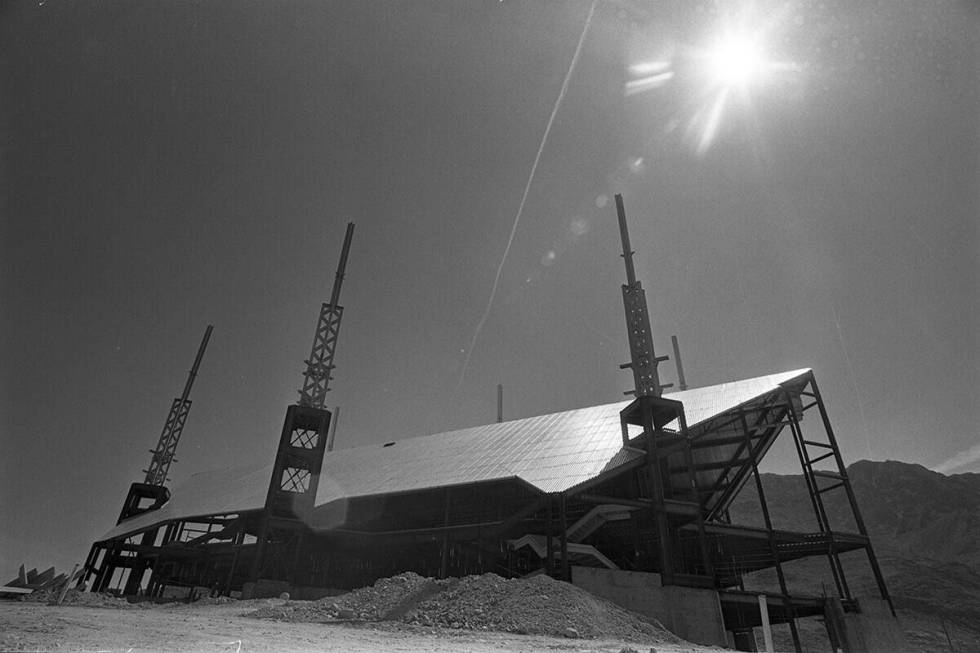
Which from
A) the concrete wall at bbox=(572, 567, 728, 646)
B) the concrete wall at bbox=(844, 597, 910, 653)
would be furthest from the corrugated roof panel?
the concrete wall at bbox=(844, 597, 910, 653)

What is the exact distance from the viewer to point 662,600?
23.7m

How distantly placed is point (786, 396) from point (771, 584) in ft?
267

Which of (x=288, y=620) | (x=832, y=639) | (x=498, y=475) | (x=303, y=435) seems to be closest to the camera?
(x=288, y=620)

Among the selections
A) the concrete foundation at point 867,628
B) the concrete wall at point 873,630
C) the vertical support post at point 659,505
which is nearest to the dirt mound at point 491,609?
the vertical support post at point 659,505

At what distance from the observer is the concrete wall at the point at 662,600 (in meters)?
23.2

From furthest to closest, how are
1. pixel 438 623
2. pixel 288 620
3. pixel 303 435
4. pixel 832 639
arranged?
pixel 303 435
pixel 832 639
pixel 288 620
pixel 438 623

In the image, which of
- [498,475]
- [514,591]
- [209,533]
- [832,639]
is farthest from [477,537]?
[209,533]

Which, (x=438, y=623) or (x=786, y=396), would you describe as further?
(x=786, y=396)

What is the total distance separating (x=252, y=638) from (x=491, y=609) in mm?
8256

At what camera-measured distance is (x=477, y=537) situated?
112 ft

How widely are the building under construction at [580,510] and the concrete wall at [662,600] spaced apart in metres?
0.06

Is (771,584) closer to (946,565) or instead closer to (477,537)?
(946,565)

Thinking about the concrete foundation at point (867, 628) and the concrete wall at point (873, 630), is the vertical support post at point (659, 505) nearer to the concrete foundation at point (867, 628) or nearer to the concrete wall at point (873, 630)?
the concrete foundation at point (867, 628)

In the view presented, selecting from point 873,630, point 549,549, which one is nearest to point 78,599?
point 549,549
